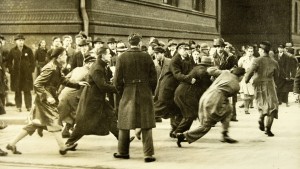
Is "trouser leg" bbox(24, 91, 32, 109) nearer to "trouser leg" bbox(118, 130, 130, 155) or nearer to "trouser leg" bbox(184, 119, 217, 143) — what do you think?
"trouser leg" bbox(184, 119, 217, 143)

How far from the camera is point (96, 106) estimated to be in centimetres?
1042

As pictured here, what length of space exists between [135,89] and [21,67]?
24.0ft

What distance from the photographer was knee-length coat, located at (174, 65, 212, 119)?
38.8 ft

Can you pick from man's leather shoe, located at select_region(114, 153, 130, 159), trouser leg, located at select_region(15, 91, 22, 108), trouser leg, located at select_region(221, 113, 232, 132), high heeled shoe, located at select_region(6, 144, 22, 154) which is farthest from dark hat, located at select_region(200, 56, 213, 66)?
trouser leg, located at select_region(15, 91, 22, 108)

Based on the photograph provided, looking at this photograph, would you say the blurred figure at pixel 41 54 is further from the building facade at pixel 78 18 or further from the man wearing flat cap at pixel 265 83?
the man wearing flat cap at pixel 265 83

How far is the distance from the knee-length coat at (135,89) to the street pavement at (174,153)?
60 cm

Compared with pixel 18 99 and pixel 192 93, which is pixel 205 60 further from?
pixel 18 99

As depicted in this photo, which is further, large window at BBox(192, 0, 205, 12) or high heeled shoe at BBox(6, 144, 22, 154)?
large window at BBox(192, 0, 205, 12)

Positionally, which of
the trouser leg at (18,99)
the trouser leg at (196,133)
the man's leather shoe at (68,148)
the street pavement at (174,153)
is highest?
the trouser leg at (18,99)

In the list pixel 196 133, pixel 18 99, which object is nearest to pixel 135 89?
pixel 196 133

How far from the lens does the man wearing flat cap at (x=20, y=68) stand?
16.3m

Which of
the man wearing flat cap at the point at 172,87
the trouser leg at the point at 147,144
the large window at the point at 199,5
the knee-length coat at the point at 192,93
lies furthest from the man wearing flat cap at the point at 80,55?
the large window at the point at 199,5

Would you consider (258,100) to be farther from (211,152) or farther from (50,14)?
(50,14)

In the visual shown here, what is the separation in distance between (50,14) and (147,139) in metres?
9.47
